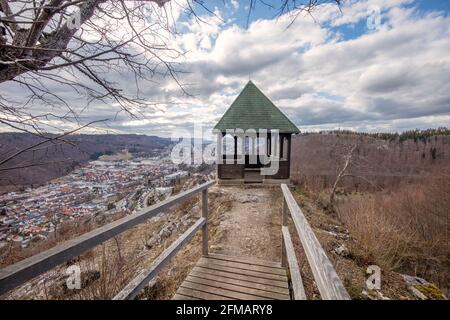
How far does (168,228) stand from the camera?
27.6 feet

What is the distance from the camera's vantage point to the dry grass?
6.18 m

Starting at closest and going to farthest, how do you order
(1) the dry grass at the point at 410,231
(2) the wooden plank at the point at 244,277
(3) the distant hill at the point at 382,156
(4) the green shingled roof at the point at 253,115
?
(2) the wooden plank at the point at 244,277 → (1) the dry grass at the point at 410,231 → (4) the green shingled roof at the point at 253,115 → (3) the distant hill at the point at 382,156

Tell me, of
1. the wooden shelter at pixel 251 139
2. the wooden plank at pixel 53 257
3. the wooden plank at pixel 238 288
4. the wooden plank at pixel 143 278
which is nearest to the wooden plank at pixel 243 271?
the wooden plank at pixel 238 288

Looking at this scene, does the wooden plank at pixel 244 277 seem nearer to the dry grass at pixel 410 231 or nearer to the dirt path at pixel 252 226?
the dirt path at pixel 252 226

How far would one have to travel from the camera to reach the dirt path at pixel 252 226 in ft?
16.0

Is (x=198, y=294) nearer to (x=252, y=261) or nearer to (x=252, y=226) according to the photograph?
(x=252, y=261)

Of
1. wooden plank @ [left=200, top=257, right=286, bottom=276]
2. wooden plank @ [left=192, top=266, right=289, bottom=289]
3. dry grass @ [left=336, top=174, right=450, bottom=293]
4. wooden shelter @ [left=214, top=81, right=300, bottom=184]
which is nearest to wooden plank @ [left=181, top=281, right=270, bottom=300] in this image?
wooden plank @ [left=192, top=266, right=289, bottom=289]

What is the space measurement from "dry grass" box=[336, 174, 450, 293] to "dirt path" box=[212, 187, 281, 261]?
2.48 m

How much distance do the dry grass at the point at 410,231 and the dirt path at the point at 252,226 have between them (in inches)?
97.7

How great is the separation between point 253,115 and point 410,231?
9.49 metres

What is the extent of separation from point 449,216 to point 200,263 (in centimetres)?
1831

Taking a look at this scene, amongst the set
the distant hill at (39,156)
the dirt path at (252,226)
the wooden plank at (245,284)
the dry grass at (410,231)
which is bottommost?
the dry grass at (410,231)
